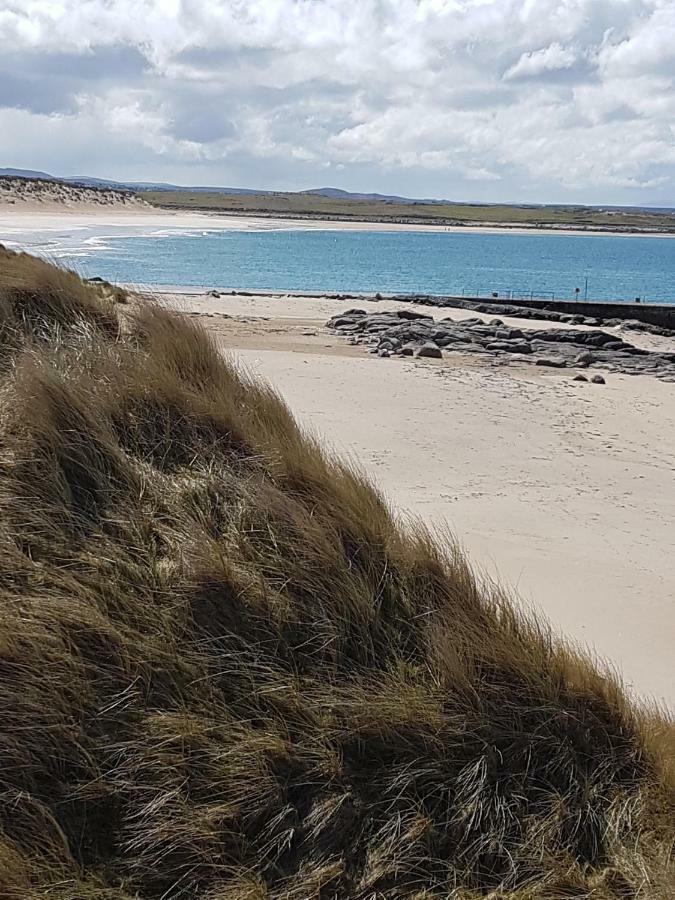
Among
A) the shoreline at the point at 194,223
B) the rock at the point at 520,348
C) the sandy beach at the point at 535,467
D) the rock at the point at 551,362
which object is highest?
the sandy beach at the point at 535,467

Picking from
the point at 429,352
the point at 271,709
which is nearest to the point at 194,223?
the point at 429,352

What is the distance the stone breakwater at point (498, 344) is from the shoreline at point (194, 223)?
30743mm

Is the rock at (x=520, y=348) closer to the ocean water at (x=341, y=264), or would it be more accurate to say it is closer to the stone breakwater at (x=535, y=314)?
the stone breakwater at (x=535, y=314)

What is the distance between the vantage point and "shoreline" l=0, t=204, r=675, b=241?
62041 mm

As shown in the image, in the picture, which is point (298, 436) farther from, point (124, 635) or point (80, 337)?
point (124, 635)

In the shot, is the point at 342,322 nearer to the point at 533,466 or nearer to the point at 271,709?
the point at 533,466

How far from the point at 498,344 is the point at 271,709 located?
17.8m

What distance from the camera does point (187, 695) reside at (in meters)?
2.99

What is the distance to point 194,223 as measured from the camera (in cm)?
9294

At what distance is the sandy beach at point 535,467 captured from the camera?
573 centimetres

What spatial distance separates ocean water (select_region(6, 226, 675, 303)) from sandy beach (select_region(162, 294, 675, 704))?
1730cm

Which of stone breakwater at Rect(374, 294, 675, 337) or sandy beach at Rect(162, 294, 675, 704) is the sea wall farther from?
sandy beach at Rect(162, 294, 675, 704)

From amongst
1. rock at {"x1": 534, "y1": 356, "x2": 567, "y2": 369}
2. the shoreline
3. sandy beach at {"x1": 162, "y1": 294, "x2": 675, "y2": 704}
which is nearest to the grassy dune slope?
sandy beach at {"x1": 162, "y1": 294, "x2": 675, "y2": 704}

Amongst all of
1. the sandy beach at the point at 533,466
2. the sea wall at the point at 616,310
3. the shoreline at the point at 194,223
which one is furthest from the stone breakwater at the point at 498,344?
the shoreline at the point at 194,223
